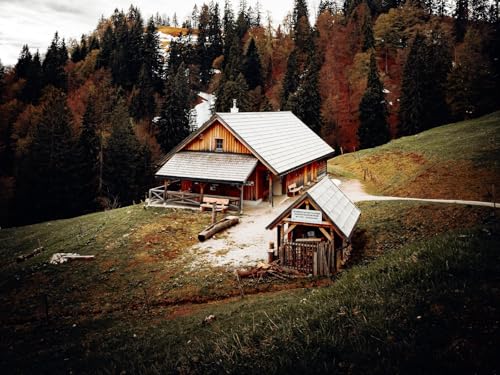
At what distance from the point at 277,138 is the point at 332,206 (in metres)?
17.2

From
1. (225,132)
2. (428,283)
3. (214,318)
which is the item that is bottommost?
(214,318)

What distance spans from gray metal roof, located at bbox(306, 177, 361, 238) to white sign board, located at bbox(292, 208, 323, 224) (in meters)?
0.40

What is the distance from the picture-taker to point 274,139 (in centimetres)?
3322

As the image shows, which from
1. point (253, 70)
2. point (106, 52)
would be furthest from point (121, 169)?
point (106, 52)

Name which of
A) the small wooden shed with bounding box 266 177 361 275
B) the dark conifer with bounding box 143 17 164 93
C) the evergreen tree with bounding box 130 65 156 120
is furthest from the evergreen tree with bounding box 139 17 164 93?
the small wooden shed with bounding box 266 177 361 275

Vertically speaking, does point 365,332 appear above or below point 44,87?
below

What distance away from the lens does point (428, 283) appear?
7.66 metres

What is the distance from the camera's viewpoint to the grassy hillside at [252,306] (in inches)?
241

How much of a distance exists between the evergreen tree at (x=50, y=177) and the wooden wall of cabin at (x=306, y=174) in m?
26.8

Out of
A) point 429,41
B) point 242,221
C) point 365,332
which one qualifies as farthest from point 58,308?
point 429,41

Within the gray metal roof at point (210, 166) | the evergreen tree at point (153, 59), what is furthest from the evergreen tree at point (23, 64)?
the gray metal roof at point (210, 166)

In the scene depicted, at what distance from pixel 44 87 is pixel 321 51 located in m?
63.8

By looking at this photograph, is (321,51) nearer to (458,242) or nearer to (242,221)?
(242,221)

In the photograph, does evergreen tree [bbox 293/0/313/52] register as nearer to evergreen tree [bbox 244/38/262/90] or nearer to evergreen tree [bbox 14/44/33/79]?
evergreen tree [bbox 244/38/262/90]
